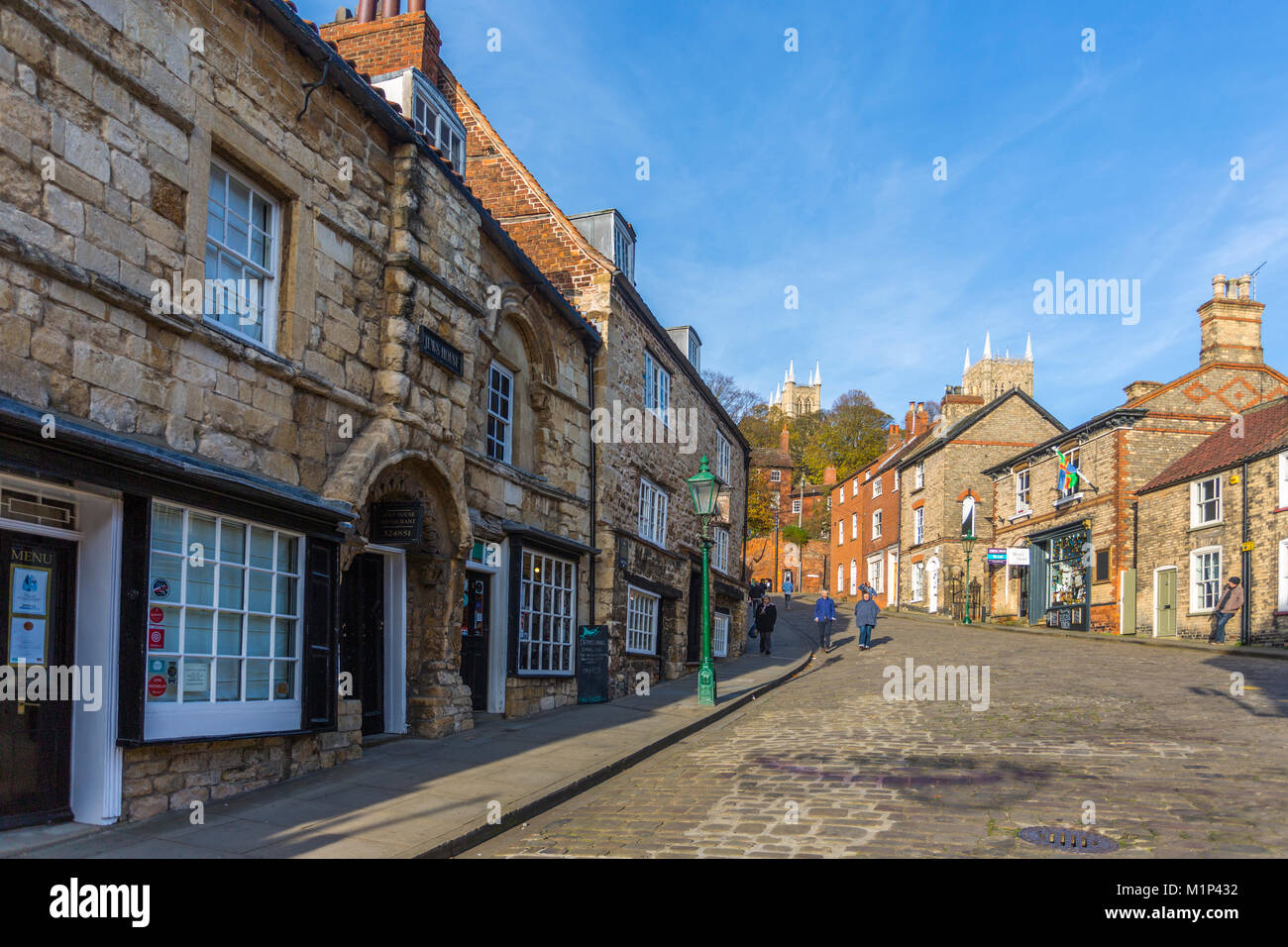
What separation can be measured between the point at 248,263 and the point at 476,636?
20.3 ft

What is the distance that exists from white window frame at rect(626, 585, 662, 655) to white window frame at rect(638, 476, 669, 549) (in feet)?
3.83

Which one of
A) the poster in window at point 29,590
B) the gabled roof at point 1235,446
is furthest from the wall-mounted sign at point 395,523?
the gabled roof at point 1235,446

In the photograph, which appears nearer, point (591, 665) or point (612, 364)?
point (591, 665)

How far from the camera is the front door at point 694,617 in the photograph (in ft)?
76.9

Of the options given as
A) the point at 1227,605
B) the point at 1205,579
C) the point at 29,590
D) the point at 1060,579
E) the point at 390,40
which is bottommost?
the point at 1227,605

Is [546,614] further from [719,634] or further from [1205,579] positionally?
[1205,579]

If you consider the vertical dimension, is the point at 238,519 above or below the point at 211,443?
below

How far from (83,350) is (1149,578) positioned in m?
28.9

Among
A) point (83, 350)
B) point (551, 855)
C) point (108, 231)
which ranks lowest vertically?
point (551, 855)

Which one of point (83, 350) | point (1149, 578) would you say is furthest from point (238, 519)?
point (1149, 578)

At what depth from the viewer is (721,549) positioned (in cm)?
2931

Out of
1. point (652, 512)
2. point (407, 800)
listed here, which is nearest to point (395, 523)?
point (407, 800)
